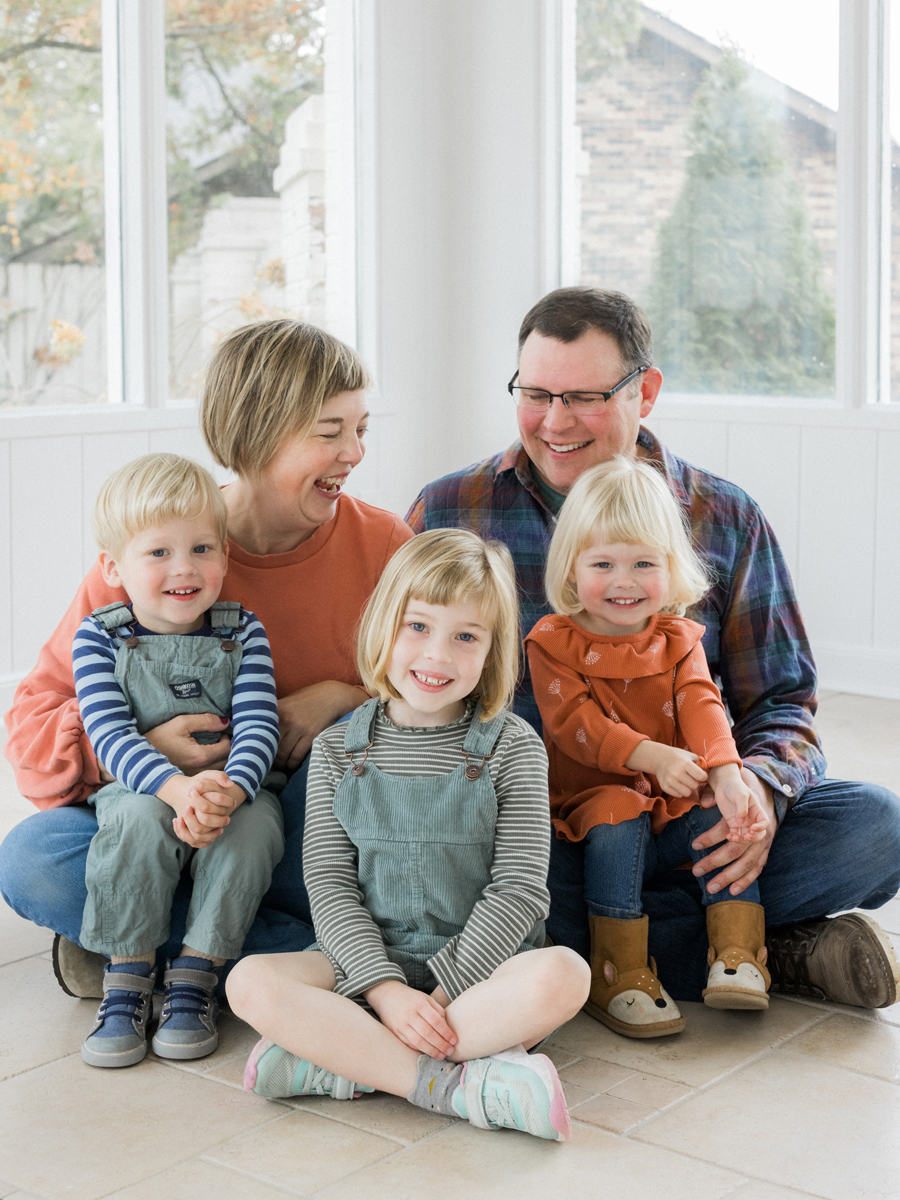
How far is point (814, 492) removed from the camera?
163 inches

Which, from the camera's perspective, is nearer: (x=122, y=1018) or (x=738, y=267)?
(x=122, y=1018)

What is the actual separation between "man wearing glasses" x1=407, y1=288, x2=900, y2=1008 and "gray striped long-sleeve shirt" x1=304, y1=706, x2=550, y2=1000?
239mm

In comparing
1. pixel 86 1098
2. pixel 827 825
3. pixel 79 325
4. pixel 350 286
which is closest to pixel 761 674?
pixel 827 825

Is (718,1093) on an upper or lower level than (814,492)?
lower

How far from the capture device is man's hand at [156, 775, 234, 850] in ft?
5.94

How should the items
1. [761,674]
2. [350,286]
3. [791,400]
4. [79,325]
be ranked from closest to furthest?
[761,674]
[79,325]
[791,400]
[350,286]

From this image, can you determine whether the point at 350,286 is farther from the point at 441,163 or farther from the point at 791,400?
the point at 791,400

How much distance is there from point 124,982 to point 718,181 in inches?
130

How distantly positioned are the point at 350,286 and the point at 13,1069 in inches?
136

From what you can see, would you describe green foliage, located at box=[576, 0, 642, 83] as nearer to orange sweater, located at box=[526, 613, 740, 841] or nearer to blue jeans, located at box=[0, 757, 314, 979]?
orange sweater, located at box=[526, 613, 740, 841]

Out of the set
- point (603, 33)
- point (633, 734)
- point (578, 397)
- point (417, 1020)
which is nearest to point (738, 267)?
point (603, 33)

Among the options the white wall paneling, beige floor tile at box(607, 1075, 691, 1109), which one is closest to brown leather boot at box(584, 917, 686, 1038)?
beige floor tile at box(607, 1075, 691, 1109)

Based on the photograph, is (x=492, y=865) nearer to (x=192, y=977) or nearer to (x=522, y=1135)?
(x=522, y=1135)

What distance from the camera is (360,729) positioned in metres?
1.86
